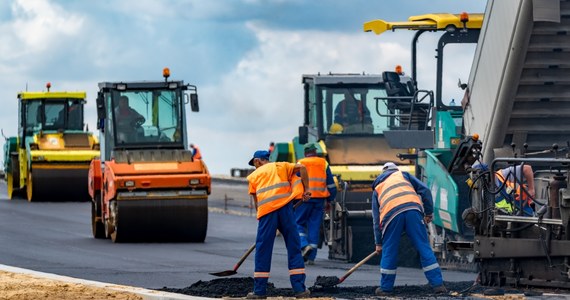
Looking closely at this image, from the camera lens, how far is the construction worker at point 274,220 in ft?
45.3

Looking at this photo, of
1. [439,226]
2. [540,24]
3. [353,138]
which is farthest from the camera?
[353,138]

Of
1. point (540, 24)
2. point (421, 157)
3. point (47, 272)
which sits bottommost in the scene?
point (47, 272)

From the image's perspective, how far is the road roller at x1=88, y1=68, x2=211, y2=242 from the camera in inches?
897

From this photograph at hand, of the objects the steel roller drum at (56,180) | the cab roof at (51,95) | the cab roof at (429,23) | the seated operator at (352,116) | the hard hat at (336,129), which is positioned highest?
the cab roof at (429,23)

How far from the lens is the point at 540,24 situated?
14789mm

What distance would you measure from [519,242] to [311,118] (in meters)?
9.94

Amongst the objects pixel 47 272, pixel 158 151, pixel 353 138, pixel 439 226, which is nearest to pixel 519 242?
pixel 439 226

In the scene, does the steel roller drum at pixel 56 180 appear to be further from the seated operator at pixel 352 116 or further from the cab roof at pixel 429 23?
the cab roof at pixel 429 23

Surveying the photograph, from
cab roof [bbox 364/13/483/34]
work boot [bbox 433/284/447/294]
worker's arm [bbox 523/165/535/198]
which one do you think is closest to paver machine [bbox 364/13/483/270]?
cab roof [bbox 364/13/483/34]

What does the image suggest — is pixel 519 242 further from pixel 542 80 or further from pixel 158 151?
pixel 158 151

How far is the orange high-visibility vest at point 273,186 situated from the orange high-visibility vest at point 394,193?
0.94 m

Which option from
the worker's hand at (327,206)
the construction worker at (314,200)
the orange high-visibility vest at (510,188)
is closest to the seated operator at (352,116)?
the worker's hand at (327,206)

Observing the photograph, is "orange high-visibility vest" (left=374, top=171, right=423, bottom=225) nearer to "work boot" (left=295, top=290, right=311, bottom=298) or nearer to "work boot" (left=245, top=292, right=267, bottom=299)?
"work boot" (left=295, top=290, right=311, bottom=298)

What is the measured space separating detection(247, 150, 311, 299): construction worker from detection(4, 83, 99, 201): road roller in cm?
1995
